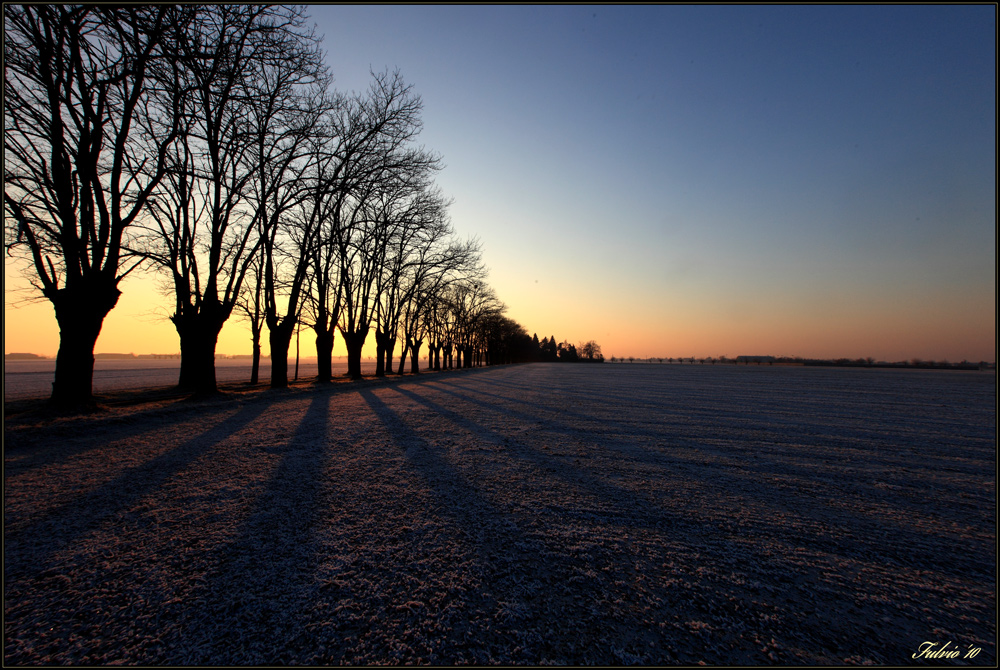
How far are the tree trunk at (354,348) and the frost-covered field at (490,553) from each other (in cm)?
1966

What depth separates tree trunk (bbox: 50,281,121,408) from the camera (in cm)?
912

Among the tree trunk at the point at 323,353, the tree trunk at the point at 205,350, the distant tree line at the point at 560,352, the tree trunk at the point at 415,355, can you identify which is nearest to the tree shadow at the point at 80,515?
the tree trunk at the point at 205,350

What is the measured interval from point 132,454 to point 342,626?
574 centimetres

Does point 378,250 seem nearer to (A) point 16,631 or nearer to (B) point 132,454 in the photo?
(B) point 132,454

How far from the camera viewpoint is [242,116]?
44.4ft

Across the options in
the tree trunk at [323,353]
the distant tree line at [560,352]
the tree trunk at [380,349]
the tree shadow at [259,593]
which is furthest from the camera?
the distant tree line at [560,352]

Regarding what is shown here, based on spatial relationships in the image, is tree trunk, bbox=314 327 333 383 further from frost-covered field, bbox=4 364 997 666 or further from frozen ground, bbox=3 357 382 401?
frost-covered field, bbox=4 364 997 666

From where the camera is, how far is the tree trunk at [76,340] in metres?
9.12

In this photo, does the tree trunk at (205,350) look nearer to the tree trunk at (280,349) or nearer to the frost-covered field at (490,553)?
the tree trunk at (280,349)

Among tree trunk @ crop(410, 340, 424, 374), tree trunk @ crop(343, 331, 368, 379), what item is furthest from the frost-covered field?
tree trunk @ crop(410, 340, 424, 374)

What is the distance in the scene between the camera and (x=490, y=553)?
2.89m

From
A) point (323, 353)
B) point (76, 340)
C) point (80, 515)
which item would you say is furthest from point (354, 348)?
point (80, 515)

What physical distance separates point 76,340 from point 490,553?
40.2ft

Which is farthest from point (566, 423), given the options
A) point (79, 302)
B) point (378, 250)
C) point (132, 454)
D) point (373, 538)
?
point (378, 250)
